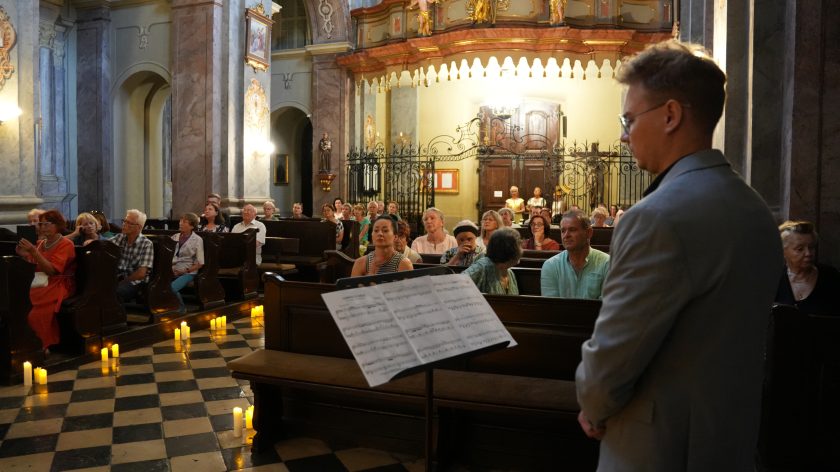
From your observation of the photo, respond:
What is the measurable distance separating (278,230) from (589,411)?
9.88 meters

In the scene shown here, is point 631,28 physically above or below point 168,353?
above

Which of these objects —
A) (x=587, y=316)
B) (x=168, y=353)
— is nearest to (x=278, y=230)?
(x=168, y=353)

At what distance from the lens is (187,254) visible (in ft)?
25.8

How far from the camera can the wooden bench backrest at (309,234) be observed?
10484 millimetres

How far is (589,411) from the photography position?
162cm

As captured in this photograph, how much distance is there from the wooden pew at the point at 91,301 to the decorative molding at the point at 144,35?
326 inches

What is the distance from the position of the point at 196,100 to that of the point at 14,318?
7.84m

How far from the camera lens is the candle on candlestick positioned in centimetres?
527

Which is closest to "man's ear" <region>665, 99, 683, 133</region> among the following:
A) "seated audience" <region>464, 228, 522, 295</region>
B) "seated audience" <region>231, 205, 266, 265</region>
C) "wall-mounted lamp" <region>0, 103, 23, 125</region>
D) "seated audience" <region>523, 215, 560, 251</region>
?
"seated audience" <region>464, 228, 522, 295</region>

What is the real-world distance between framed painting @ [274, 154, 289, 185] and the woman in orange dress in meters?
14.2

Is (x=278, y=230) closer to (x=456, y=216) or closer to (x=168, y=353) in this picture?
(x=168, y=353)

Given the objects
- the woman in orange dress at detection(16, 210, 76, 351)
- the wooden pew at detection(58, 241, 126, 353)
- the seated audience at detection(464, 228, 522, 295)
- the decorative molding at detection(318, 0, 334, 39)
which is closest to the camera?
the seated audience at detection(464, 228, 522, 295)

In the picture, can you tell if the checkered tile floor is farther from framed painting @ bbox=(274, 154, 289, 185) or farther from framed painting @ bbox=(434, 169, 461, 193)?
framed painting @ bbox=(274, 154, 289, 185)

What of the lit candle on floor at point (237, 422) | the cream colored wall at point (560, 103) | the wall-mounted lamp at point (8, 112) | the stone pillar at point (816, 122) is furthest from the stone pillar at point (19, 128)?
the cream colored wall at point (560, 103)
